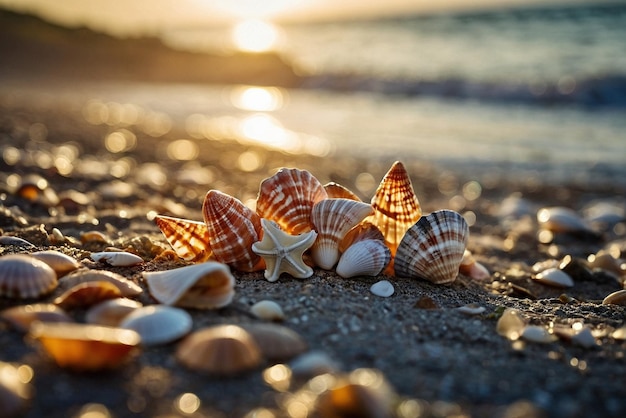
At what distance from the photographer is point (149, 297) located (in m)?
2.17

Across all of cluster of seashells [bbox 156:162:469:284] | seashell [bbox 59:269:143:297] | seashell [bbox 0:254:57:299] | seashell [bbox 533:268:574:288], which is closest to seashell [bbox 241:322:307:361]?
seashell [bbox 59:269:143:297]

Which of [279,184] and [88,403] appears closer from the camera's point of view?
[88,403]

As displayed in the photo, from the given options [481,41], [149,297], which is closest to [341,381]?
[149,297]

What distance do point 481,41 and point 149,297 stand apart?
2789cm

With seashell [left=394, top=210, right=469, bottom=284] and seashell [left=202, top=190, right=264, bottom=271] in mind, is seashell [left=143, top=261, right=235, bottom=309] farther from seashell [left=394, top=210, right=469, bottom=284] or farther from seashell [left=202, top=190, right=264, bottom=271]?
seashell [left=394, top=210, right=469, bottom=284]

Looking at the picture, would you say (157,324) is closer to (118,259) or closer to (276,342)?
(276,342)

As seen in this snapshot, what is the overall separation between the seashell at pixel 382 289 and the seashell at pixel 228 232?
0.53 metres

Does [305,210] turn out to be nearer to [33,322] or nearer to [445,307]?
[445,307]

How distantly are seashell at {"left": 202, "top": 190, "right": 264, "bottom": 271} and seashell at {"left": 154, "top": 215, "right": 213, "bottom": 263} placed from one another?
98 millimetres

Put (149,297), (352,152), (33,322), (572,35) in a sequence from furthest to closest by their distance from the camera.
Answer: (572,35) → (352,152) → (149,297) → (33,322)

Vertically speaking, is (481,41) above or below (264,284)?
above

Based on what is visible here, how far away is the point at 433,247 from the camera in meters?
2.61

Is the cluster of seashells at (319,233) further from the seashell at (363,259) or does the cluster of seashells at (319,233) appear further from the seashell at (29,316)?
the seashell at (29,316)

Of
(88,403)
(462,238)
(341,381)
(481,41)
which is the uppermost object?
(481,41)
